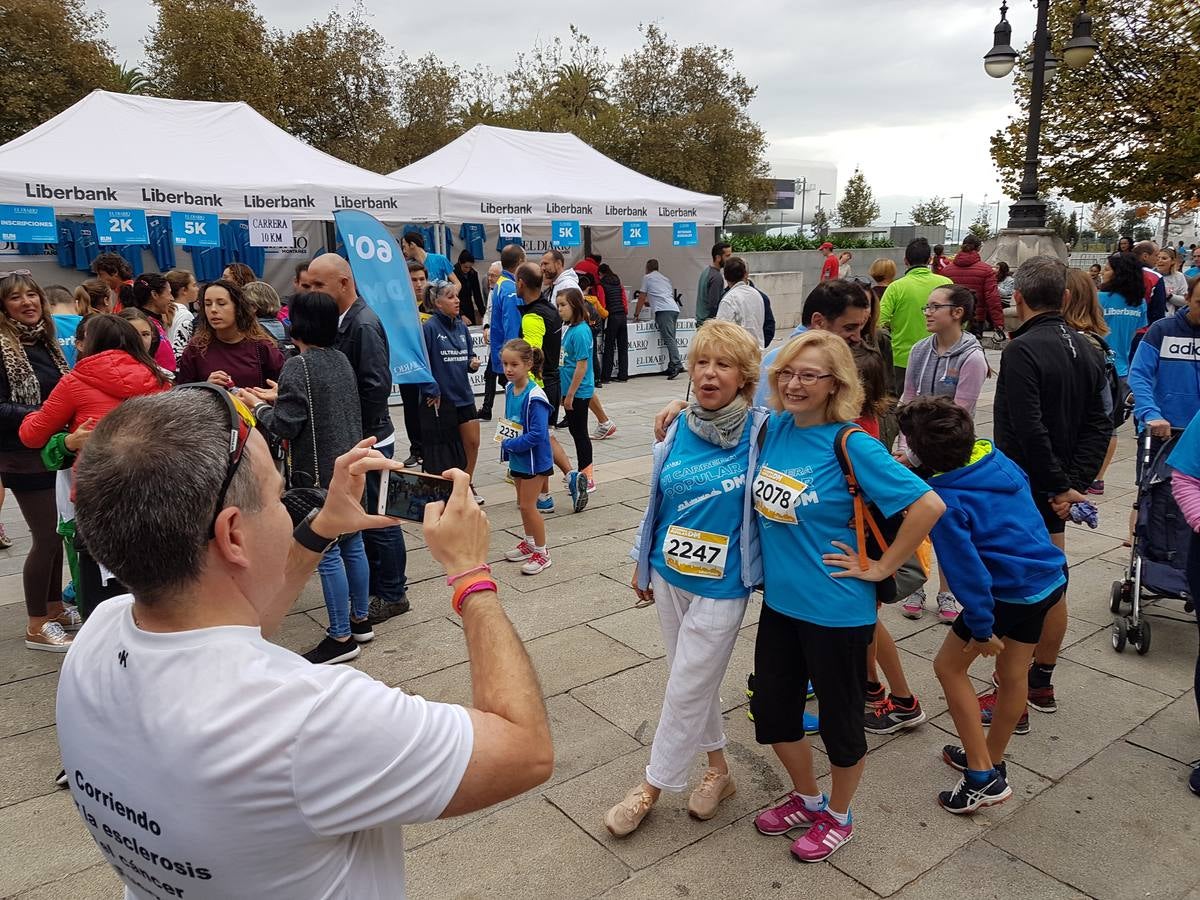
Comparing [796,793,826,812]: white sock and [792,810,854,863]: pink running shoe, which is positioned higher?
[796,793,826,812]: white sock

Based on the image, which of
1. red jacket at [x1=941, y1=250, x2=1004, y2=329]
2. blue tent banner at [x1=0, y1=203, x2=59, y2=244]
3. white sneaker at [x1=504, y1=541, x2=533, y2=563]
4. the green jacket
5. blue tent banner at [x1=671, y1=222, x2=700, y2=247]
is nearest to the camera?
white sneaker at [x1=504, y1=541, x2=533, y2=563]

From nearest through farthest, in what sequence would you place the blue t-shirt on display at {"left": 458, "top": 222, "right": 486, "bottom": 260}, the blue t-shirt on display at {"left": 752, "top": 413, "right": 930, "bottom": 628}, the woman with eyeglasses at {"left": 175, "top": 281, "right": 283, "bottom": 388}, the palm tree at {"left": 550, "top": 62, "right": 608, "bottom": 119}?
the blue t-shirt on display at {"left": 752, "top": 413, "right": 930, "bottom": 628} → the woman with eyeglasses at {"left": 175, "top": 281, "right": 283, "bottom": 388} → the blue t-shirt on display at {"left": 458, "top": 222, "right": 486, "bottom": 260} → the palm tree at {"left": 550, "top": 62, "right": 608, "bottom": 119}

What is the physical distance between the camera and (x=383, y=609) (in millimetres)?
4695

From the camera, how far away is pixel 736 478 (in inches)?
109


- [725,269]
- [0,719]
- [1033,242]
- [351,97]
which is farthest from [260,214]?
[351,97]

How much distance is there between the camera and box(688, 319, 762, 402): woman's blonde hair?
2.79 metres

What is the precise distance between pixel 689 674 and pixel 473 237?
42.8ft

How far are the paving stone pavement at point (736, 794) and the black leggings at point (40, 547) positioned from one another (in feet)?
0.98

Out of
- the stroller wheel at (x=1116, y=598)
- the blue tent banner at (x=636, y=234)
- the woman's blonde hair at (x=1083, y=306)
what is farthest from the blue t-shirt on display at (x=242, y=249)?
the stroller wheel at (x=1116, y=598)

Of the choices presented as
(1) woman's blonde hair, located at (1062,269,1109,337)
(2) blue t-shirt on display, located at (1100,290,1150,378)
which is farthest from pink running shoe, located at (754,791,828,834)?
(2) blue t-shirt on display, located at (1100,290,1150,378)

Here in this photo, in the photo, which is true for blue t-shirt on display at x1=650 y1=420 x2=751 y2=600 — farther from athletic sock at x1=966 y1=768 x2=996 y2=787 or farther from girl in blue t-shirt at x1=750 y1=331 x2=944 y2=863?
athletic sock at x1=966 y1=768 x2=996 y2=787

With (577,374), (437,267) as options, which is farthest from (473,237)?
(577,374)

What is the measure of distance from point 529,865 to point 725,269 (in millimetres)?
5664

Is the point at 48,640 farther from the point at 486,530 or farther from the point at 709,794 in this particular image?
the point at 486,530
